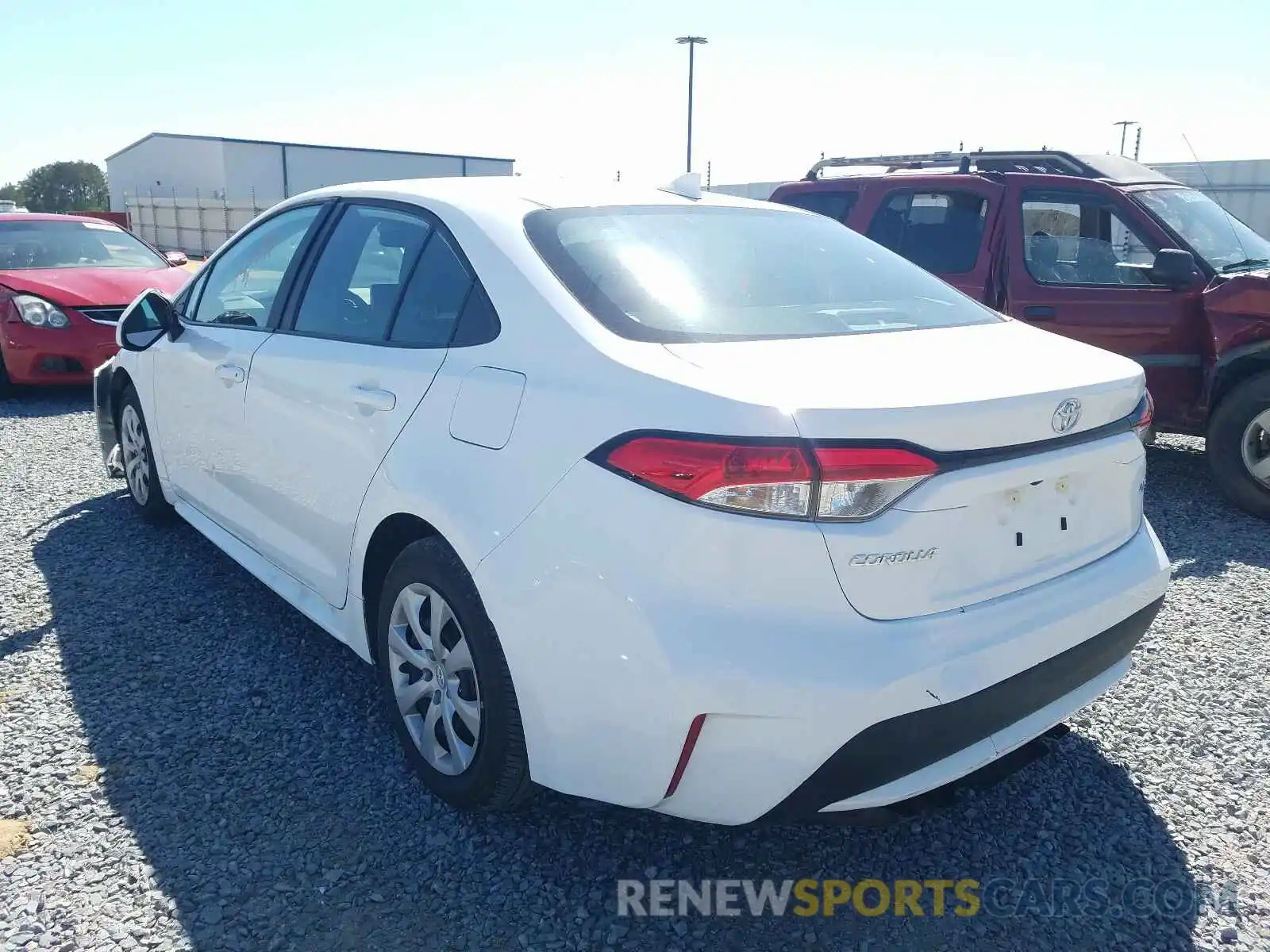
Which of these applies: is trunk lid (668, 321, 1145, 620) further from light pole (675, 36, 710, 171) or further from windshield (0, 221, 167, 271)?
light pole (675, 36, 710, 171)

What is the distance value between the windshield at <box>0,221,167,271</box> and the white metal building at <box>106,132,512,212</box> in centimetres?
3339

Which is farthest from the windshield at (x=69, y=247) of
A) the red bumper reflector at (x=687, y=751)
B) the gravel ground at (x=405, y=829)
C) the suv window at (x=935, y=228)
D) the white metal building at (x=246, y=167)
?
the white metal building at (x=246, y=167)

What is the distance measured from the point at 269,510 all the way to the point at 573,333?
1663 mm

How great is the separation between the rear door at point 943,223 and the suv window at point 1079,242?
23 centimetres

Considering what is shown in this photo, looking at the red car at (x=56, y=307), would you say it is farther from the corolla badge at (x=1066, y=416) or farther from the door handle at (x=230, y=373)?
the corolla badge at (x=1066, y=416)

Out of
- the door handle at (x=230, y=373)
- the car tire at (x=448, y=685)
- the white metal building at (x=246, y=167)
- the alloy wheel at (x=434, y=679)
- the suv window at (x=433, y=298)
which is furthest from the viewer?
the white metal building at (x=246, y=167)

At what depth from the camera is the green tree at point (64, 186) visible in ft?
264

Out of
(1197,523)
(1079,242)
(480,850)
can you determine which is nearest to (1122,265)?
(1079,242)

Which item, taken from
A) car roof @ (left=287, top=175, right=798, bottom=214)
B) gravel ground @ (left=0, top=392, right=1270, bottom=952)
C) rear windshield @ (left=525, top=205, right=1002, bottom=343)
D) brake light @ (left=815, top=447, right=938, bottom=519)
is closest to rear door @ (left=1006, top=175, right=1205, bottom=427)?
gravel ground @ (left=0, top=392, right=1270, bottom=952)

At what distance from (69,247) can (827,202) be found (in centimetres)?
681

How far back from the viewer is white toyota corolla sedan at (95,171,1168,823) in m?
2.00

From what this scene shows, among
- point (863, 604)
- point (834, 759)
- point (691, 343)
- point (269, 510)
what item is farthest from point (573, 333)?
point (269, 510)

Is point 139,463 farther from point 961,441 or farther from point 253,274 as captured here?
point 961,441

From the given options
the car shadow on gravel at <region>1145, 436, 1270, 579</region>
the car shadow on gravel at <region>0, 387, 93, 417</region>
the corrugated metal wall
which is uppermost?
the corrugated metal wall
